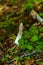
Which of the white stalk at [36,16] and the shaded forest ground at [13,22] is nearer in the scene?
the shaded forest ground at [13,22]

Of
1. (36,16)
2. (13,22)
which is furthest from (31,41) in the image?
(13,22)

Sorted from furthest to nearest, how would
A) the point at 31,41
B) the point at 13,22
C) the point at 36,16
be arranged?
the point at 13,22
the point at 36,16
the point at 31,41

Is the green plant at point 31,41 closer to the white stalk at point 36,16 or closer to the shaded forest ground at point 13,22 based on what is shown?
the shaded forest ground at point 13,22

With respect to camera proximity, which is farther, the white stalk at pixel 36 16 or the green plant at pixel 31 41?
the white stalk at pixel 36 16

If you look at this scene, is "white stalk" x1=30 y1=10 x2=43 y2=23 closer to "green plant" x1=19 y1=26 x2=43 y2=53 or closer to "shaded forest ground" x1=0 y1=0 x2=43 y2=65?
"shaded forest ground" x1=0 y1=0 x2=43 y2=65

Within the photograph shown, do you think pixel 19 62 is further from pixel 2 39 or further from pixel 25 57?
pixel 2 39

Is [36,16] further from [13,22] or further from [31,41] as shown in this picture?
[31,41]

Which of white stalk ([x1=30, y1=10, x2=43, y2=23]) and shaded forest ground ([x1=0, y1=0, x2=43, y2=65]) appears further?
white stalk ([x1=30, y1=10, x2=43, y2=23])

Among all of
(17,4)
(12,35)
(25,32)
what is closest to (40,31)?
(25,32)

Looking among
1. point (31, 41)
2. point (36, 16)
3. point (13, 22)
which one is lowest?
point (31, 41)

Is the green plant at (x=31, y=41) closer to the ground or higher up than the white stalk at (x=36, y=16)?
closer to the ground

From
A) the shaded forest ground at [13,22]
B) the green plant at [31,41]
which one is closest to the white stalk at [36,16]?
the shaded forest ground at [13,22]

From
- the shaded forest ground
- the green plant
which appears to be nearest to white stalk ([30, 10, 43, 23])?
the shaded forest ground
